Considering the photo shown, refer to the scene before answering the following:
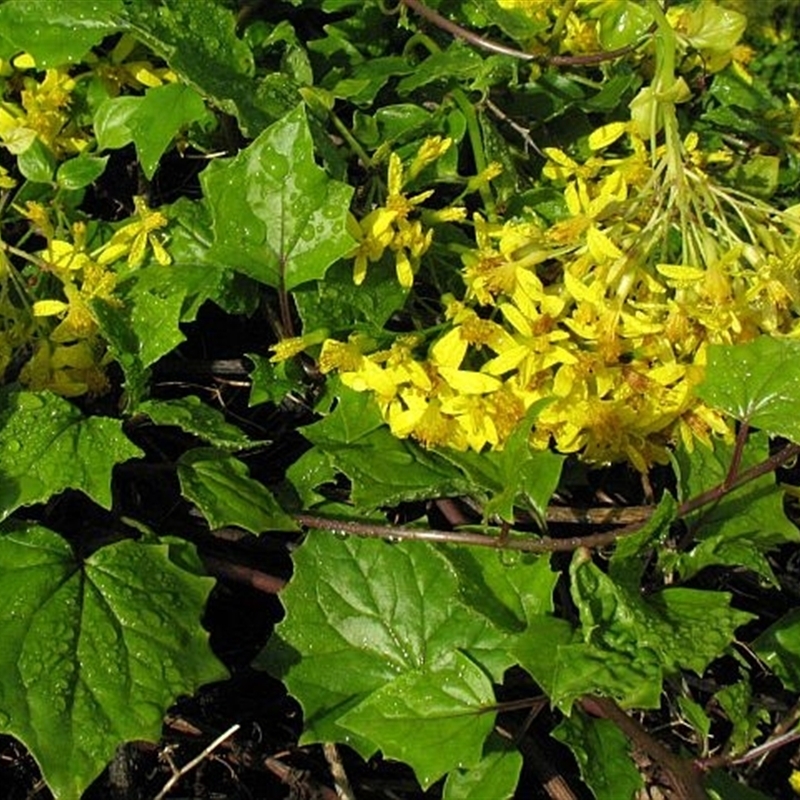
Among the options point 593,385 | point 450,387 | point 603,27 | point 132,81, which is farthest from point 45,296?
point 603,27

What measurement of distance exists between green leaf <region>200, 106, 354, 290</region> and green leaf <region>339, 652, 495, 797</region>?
498mm

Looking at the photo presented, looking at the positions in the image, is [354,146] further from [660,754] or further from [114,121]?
[660,754]

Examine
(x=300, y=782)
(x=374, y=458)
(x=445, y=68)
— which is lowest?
(x=300, y=782)

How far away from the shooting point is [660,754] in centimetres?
147

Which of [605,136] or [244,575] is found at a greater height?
[605,136]

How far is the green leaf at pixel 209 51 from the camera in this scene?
1678 mm

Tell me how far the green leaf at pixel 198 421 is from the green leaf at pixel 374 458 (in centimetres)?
10

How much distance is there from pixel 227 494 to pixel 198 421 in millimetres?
96

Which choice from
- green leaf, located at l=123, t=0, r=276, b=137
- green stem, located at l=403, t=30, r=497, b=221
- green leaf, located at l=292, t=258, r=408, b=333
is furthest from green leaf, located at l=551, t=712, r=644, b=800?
green leaf, located at l=123, t=0, r=276, b=137

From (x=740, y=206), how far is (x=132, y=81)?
88 cm

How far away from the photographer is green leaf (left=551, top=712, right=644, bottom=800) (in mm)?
1402

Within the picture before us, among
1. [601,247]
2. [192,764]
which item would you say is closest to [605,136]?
[601,247]

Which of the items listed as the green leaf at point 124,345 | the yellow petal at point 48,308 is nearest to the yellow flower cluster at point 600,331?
the green leaf at point 124,345

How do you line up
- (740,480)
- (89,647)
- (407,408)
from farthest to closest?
(407,408), (740,480), (89,647)
